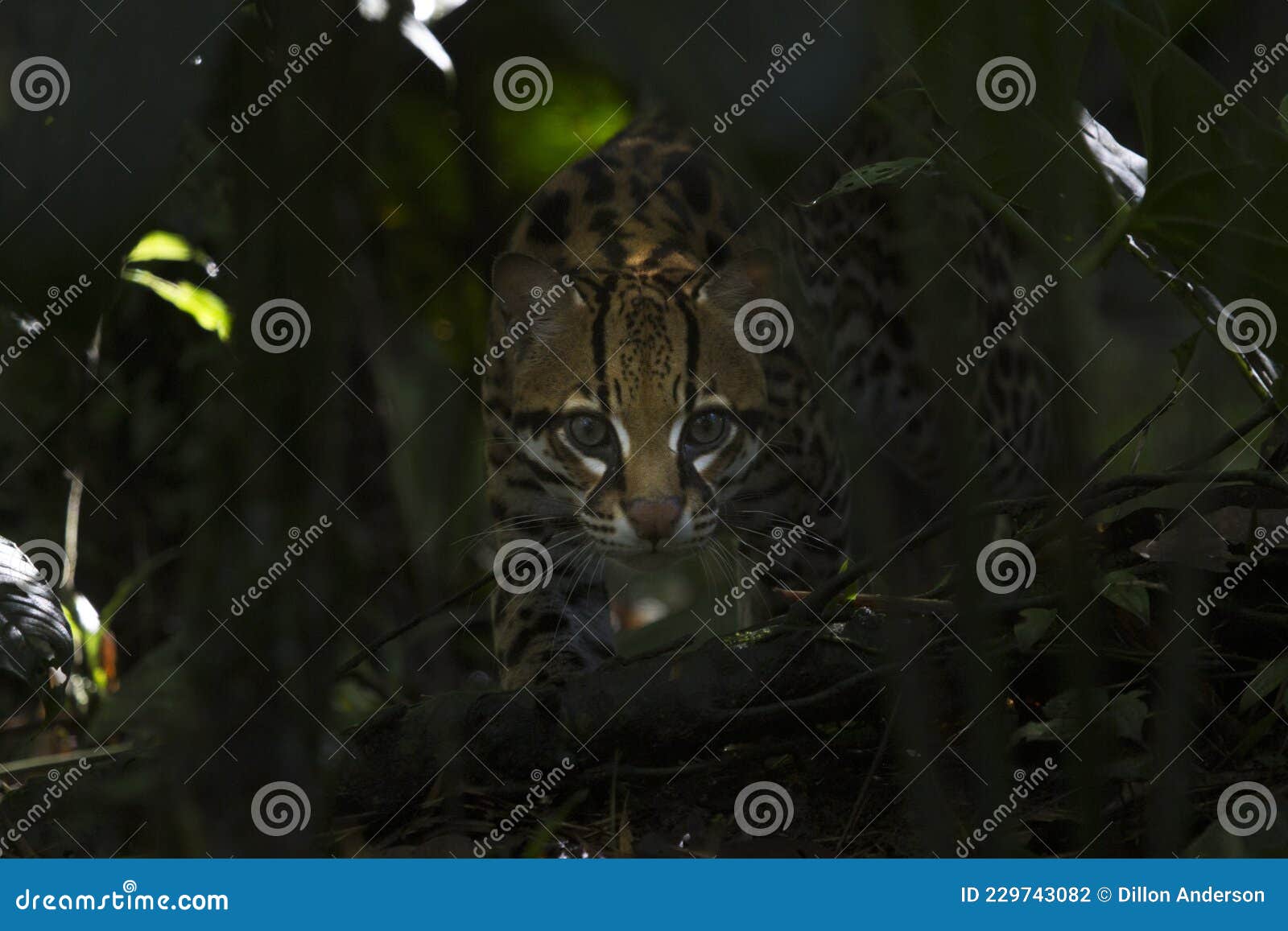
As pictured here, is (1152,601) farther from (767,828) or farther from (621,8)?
(621,8)

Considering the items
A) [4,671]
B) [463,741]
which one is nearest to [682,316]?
[463,741]

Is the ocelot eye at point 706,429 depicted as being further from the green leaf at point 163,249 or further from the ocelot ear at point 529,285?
the green leaf at point 163,249

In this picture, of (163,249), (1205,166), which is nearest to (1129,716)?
(1205,166)

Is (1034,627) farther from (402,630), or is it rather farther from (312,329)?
(312,329)

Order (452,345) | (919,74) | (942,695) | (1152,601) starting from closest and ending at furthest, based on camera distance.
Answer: (919,74) → (942,695) → (1152,601) → (452,345)

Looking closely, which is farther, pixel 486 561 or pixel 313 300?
pixel 486 561

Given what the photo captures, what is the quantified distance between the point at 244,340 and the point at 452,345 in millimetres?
3913

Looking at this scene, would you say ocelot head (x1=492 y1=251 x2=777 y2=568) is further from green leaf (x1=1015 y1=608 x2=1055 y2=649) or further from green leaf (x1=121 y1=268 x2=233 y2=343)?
green leaf (x1=1015 y1=608 x2=1055 y2=649)

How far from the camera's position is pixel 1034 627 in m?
2.34

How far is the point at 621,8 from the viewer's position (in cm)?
193

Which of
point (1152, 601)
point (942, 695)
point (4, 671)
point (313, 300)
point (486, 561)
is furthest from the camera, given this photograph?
point (486, 561)

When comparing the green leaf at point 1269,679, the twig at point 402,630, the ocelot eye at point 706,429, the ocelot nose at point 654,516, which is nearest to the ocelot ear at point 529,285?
the ocelot eye at point 706,429

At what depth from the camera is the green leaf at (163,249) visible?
3.65 metres

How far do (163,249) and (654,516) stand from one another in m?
1.69
